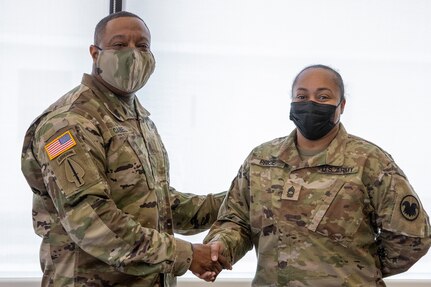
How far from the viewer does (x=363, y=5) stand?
3357 millimetres

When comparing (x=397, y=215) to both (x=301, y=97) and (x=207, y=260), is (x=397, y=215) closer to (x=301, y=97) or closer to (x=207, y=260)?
(x=301, y=97)

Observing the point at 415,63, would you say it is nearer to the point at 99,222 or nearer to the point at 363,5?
the point at 363,5

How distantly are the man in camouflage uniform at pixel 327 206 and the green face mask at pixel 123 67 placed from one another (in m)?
0.57

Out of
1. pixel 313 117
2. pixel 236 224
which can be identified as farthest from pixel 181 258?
pixel 313 117

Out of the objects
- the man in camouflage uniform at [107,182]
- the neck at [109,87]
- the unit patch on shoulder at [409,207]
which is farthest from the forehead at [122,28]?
the unit patch on shoulder at [409,207]

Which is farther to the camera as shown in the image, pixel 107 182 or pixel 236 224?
pixel 236 224

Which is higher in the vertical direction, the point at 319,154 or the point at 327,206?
the point at 319,154

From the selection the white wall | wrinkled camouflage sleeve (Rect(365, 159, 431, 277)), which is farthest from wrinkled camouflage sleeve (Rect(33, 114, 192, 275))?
the white wall

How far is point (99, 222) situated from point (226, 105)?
4.59 feet

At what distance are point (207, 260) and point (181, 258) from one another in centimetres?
16

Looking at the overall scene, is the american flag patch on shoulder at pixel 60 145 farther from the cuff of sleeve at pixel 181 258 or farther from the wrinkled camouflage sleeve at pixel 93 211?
the cuff of sleeve at pixel 181 258

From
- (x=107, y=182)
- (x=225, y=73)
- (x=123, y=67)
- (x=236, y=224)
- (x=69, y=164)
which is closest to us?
(x=69, y=164)

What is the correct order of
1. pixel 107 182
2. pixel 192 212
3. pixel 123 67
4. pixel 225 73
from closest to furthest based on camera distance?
pixel 107 182, pixel 123 67, pixel 192 212, pixel 225 73

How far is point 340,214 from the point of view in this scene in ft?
7.14
